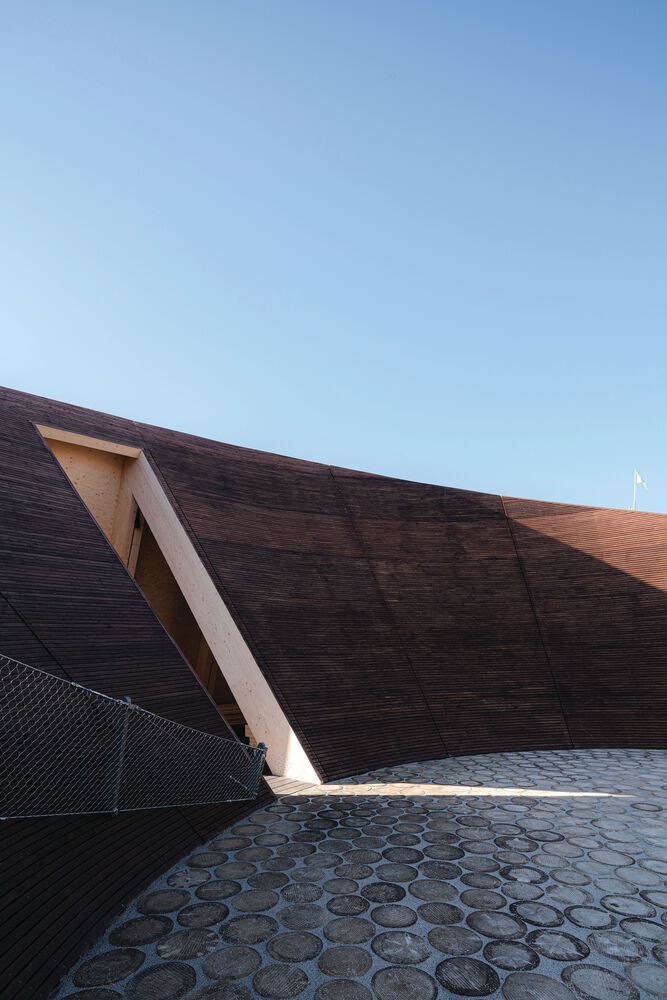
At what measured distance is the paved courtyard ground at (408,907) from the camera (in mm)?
3023

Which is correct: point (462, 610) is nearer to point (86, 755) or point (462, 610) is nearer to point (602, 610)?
point (602, 610)

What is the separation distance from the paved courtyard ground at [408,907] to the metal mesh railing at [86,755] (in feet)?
2.17

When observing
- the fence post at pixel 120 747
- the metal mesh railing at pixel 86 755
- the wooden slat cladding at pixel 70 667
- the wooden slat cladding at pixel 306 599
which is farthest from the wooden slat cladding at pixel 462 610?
the fence post at pixel 120 747

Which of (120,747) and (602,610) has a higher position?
(602,610)

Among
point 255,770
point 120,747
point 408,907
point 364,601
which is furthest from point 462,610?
point 120,747

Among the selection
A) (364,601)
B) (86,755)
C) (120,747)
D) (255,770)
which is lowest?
(255,770)

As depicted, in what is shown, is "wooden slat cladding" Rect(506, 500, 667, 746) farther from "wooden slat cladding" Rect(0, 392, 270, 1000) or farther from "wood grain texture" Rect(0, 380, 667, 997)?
"wooden slat cladding" Rect(0, 392, 270, 1000)

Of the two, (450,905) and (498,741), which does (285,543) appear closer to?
(498,741)

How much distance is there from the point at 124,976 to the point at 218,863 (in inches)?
60.9

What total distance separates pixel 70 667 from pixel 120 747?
1464 millimetres

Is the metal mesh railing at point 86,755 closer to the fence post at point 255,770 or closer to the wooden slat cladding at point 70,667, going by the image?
the wooden slat cladding at point 70,667

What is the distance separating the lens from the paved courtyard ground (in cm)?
302

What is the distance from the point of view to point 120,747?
13.8 feet

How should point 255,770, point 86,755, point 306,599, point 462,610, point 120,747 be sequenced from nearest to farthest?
point 120,747 → point 86,755 → point 255,770 → point 306,599 → point 462,610
